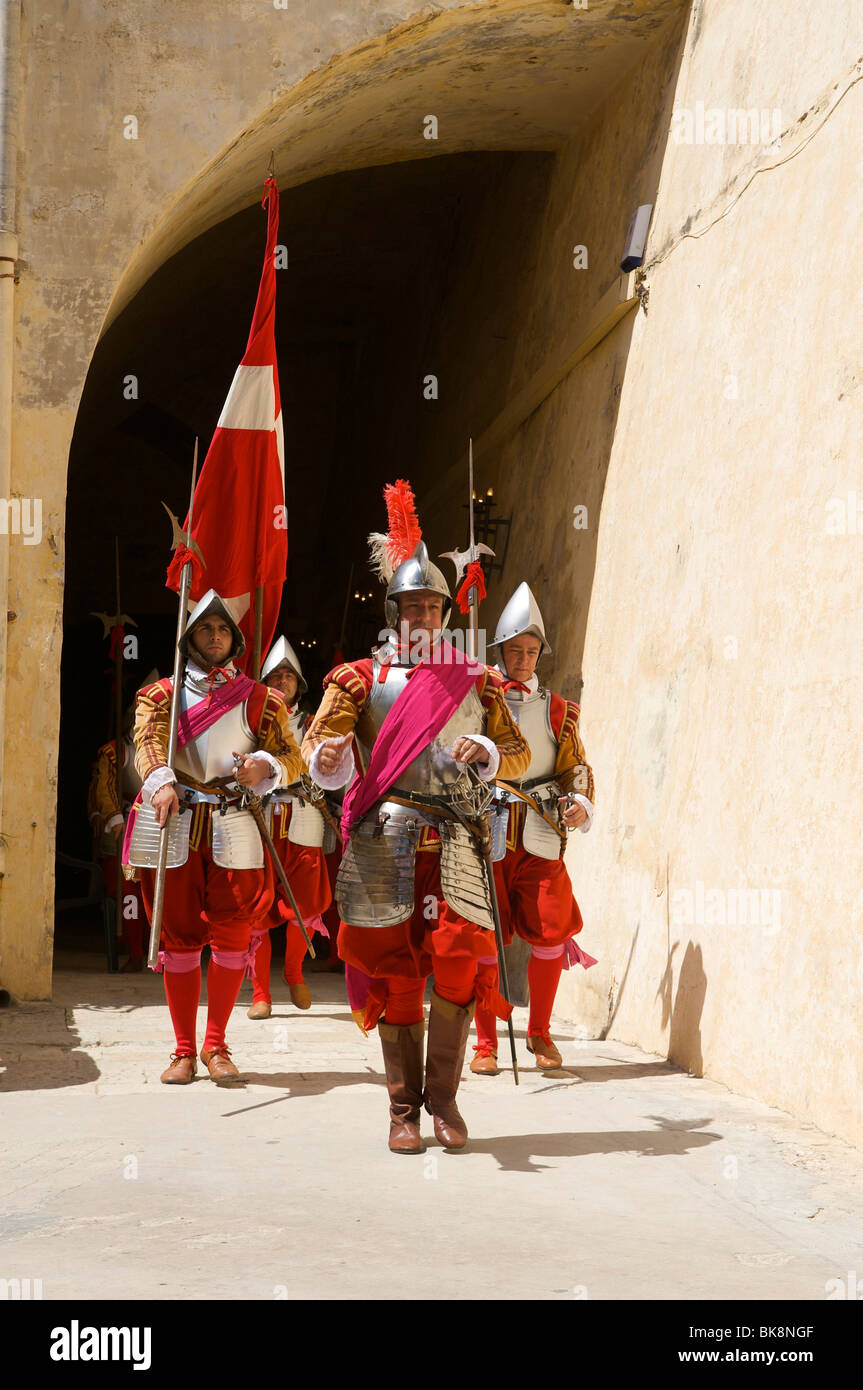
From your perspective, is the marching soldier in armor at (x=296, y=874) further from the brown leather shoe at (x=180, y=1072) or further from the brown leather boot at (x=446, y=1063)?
the brown leather boot at (x=446, y=1063)

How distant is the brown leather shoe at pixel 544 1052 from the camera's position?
5.21m

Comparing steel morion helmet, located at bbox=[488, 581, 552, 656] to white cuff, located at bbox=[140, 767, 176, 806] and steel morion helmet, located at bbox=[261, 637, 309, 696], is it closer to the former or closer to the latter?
white cuff, located at bbox=[140, 767, 176, 806]

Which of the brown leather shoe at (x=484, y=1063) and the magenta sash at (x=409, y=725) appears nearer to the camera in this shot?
Result: the magenta sash at (x=409, y=725)

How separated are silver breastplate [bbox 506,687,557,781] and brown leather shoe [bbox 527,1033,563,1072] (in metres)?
1.03

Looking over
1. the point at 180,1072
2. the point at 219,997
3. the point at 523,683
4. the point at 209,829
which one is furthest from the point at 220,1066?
the point at 523,683

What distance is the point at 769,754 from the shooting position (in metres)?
4.76

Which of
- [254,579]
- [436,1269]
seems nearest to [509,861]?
[254,579]

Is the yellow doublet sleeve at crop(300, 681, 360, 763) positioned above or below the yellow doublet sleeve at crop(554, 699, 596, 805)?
above

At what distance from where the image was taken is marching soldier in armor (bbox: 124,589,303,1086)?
4.94 metres

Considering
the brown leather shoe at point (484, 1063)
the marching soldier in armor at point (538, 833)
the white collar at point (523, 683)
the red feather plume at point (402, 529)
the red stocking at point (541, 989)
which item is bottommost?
the brown leather shoe at point (484, 1063)

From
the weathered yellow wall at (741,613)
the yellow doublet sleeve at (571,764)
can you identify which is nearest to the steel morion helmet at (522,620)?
the yellow doublet sleeve at (571,764)

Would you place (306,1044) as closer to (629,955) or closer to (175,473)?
(629,955)

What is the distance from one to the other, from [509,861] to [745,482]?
1.75m

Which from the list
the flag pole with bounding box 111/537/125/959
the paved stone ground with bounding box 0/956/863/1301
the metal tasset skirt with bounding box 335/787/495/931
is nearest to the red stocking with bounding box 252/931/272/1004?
the paved stone ground with bounding box 0/956/863/1301
